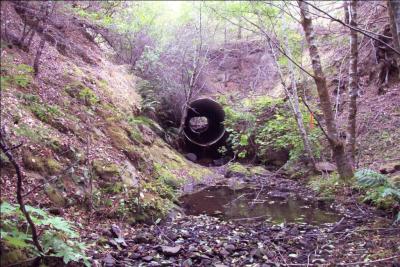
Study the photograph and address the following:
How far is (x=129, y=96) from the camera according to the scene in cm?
1071

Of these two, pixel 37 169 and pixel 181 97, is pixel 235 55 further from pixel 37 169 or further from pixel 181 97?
pixel 37 169

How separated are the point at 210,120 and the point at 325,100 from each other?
997cm

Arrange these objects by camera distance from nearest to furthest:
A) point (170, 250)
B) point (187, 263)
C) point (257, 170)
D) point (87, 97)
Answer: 1. point (187, 263)
2. point (170, 250)
3. point (87, 97)
4. point (257, 170)

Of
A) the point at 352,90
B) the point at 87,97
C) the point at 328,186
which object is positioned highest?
the point at 352,90

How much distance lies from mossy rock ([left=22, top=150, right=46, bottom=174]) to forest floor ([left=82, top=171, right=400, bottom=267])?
3.31ft

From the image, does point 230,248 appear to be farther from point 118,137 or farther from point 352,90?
point 352,90

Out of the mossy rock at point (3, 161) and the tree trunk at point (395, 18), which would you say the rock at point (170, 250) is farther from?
the tree trunk at point (395, 18)

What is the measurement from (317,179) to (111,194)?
589 cm

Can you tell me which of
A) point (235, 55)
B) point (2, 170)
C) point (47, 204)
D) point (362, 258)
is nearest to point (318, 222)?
point (362, 258)

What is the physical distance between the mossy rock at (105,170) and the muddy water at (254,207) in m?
1.74

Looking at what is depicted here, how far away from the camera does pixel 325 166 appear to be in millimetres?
9695

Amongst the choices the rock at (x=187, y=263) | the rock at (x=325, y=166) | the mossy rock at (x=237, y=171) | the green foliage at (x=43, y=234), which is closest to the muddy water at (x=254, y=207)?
the rock at (x=325, y=166)

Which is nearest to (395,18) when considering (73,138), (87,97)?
(73,138)

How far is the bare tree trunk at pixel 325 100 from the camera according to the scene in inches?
286
